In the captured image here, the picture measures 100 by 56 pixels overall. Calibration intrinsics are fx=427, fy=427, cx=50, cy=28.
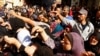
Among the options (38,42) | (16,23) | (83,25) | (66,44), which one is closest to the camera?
(66,44)

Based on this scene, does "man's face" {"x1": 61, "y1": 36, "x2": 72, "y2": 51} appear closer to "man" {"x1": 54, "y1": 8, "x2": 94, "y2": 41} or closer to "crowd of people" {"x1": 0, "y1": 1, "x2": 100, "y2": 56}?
"crowd of people" {"x1": 0, "y1": 1, "x2": 100, "y2": 56}

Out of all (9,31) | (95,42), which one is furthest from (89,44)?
(9,31)

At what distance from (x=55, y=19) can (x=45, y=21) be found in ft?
2.08

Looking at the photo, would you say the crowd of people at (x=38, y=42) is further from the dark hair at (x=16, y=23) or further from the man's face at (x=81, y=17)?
the man's face at (x=81, y=17)

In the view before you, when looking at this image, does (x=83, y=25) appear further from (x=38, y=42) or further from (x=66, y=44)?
(x=66, y=44)

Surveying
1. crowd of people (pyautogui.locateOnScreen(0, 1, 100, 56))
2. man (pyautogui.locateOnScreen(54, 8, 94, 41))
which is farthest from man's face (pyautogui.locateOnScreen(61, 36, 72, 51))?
man (pyautogui.locateOnScreen(54, 8, 94, 41))

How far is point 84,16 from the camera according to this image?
7.42 metres

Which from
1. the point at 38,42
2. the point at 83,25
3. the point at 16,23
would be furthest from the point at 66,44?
the point at 83,25

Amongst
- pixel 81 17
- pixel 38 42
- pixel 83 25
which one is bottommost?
pixel 83 25

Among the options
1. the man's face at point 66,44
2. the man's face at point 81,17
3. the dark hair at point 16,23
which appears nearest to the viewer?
the man's face at point 66,44

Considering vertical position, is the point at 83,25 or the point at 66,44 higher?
the point at 66,44

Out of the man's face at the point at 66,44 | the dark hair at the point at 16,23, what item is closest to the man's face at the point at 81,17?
the dark hair at the point at 16,23

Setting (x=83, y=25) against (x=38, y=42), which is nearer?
(x=38, y=42)

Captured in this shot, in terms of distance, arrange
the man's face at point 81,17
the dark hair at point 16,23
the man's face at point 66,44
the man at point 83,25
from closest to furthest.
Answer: the man's face at point 66,44, the dark hair at point 16,23, the man at point 83,25, the man's face at point 81,17
